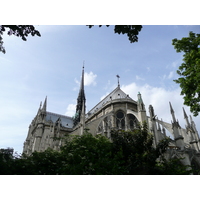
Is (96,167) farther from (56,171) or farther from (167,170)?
(167,170)

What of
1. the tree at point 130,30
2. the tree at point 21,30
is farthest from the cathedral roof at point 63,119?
the tree at point 130,30

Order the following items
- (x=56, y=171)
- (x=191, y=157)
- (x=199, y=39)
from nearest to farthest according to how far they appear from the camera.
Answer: (x=199, y=39) → (x=56, y=171) → (x=191, y=157)

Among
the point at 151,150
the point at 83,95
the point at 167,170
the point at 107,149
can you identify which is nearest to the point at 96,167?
the point at 107,149

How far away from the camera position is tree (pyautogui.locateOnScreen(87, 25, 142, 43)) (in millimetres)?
5984

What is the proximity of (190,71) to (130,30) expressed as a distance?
17.7 feet

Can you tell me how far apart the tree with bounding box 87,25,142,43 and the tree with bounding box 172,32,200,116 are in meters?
4.26

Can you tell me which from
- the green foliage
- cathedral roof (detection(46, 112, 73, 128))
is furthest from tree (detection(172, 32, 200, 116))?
cathedral roof (detection(46, 112, 73, 128))

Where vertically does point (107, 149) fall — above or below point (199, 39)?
below

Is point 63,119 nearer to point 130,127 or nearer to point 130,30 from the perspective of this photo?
point 130,127

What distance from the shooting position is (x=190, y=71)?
9406 millimetres

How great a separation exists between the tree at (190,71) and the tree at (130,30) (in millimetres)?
4255

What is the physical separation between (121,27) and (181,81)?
618 cm

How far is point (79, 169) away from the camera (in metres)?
9.97

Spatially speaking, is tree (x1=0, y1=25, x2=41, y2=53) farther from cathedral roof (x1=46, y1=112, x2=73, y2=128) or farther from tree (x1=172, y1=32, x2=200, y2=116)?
cathedral roof (x1=46, y1=112, x2=73, y2=128)
